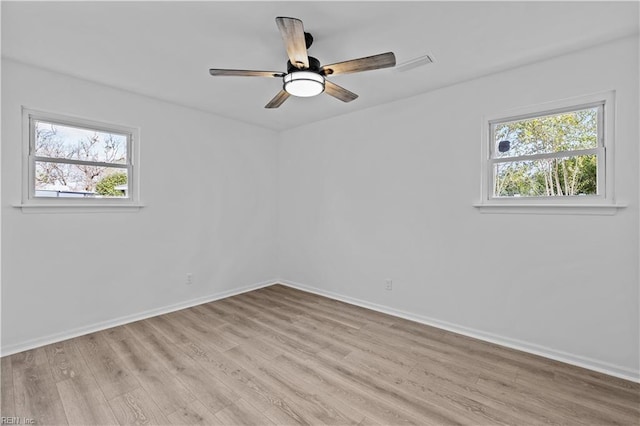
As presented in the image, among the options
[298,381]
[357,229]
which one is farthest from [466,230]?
[298,381]

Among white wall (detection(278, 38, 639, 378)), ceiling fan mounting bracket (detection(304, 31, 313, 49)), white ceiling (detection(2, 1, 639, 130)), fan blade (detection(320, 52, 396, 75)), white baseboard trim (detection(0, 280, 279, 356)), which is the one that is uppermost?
white ceiling (detection(2, 1, 639, 130))

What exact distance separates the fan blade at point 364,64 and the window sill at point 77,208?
2.68 m

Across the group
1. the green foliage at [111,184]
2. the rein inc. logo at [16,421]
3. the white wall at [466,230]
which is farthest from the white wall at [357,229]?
the rein inc. logo at [16,421]

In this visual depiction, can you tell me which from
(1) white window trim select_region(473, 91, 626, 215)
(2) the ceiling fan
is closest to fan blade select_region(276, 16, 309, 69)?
(2) the ceiling fan

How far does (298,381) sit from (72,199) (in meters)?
2.87

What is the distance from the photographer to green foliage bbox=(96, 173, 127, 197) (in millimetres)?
3246

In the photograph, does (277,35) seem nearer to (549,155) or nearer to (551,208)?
(549,155)

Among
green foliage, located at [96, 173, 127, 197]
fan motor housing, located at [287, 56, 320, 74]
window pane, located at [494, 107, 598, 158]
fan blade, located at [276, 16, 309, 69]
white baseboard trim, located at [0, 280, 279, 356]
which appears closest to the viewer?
fan blade, located at [276, 16, 309, 69]

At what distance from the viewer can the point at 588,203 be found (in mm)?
2469

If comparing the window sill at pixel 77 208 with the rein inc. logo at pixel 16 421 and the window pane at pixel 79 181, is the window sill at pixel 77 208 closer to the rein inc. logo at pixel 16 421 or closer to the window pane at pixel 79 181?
the window pane at pixel 79 181

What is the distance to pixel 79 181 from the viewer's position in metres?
3.10

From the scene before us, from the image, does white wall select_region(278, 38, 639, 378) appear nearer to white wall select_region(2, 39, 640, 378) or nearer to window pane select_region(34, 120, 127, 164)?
white wall select_region(2, 39, 640, 378)

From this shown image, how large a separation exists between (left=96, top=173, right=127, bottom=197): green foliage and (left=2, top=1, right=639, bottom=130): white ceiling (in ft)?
3.32

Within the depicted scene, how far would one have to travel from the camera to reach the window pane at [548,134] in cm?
254
